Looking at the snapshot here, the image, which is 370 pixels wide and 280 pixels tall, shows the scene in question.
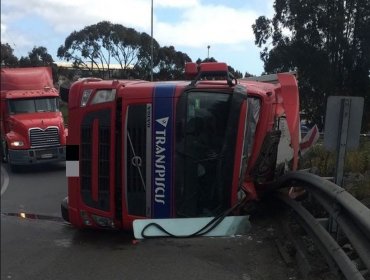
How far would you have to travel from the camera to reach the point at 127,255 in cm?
657

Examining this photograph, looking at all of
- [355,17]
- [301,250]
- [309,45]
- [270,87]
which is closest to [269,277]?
[301,250]

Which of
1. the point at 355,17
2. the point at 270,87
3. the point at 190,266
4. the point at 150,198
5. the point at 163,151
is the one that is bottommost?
the point at 190,266

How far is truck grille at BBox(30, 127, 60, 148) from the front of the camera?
17062 millimetres

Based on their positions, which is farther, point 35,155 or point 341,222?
point 35,155

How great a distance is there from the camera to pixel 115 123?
693 cm

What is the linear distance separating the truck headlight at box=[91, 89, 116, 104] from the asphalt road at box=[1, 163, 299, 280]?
168cm

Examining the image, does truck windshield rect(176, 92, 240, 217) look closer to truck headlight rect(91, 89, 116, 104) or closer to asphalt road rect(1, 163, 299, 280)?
asphalt road rect(1, 163, 299, 280)

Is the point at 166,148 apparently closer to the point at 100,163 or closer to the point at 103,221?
the point at 100,163

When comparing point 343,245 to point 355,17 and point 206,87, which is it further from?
point 355,17

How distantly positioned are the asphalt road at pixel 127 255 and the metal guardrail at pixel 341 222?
57 centimetres

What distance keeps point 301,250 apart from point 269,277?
0.58 metres

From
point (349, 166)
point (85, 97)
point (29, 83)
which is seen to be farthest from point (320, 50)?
point (85, 97)

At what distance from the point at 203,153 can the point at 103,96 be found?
59.0 inches

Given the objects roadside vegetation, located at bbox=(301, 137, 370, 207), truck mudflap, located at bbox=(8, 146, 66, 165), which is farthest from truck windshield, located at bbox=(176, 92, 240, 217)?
truck mudflap, located at bbox=(8, 146, 66, 165)
